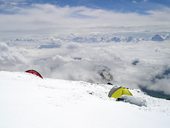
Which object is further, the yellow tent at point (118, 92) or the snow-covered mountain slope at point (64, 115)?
the yellow tent at point (118, 92)

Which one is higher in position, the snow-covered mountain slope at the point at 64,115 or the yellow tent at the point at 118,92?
the yellow tent at the point at 118,92

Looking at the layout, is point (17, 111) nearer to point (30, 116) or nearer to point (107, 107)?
point (30, 116)

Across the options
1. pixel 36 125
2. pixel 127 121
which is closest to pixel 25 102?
pixel 36 125

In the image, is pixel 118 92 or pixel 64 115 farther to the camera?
pixel 118 92

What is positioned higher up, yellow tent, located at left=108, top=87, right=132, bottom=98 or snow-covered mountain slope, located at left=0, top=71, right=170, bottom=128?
yellow tent, located at left=108, top=87, right=132, bottom=98

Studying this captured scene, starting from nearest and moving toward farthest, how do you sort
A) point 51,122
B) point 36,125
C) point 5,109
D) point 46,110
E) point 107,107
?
point 36,125 → point 51,122 → point 5,109 → point 46,110 → point 107,107

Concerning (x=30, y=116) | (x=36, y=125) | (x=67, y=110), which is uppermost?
(x=67, y=110)

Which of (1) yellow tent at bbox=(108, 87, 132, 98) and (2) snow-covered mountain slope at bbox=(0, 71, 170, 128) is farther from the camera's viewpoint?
(1) yellow tent at bbox=(108, 87, 132, 98)

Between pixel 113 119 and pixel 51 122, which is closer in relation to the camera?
pixel 51 122

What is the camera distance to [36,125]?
12.2 meters

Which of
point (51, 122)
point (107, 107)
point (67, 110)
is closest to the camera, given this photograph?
point (51, 122)

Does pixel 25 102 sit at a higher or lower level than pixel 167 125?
higher

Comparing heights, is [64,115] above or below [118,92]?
below

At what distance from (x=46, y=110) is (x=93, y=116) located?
3342 mm
